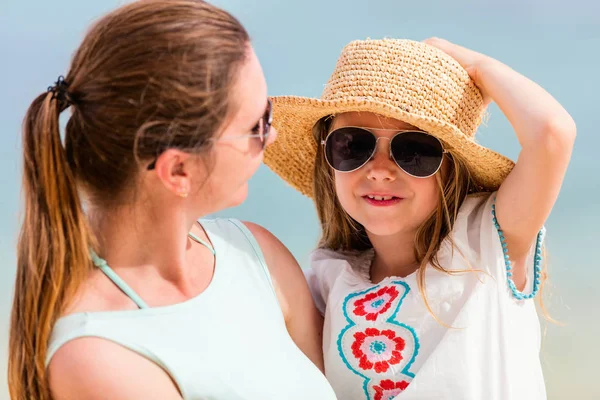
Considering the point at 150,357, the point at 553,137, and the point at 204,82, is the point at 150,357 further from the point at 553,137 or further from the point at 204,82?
the point at 553,137

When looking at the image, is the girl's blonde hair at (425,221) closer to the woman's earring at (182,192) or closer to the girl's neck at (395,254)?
the girl's neck at (395,254)

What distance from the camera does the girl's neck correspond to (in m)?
2.40

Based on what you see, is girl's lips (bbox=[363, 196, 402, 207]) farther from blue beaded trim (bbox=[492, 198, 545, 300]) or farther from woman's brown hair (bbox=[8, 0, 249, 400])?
woman's brown hair (bbox=[8, 0, 249, 400])

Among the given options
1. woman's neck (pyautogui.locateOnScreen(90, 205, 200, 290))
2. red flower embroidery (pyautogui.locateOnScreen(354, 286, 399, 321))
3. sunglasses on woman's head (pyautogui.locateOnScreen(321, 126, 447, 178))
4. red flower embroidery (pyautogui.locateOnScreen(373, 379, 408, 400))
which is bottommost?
red flower embroidery (pyautogui.locateOnScreen(373, 379, 408, 400))

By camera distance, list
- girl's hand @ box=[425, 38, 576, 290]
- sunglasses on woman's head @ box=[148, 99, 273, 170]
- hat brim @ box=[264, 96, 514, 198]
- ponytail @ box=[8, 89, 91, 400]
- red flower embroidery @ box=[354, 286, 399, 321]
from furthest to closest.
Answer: red flower embroidery @ box=[354, 286, 399, 321] → hat brim @ box=[264, 96, 514, 198] → girl's hand @ box=[425, 38, 576, 290] → sunglasses on woman's head @ box=[148, 99, 273, 170] → ponytail @ box=[8, 89, 91, 400]

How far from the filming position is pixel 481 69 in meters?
2.28

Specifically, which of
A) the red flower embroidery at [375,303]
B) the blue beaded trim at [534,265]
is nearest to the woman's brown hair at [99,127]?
the red flower embroidery at [375,303]

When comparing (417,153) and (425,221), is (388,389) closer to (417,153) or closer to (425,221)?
(425,221)

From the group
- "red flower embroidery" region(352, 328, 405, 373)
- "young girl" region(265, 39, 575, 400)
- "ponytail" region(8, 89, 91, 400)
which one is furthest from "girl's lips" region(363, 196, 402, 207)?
"ponytail" region(8, 89, 91, 400)

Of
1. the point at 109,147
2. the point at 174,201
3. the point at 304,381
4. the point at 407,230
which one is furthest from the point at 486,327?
the point at 109,147

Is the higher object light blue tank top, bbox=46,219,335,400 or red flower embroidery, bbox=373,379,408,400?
light blue tank top, bbox=46,219,335,400

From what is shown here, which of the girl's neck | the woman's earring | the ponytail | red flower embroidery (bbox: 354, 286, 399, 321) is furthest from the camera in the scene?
the girl's neck

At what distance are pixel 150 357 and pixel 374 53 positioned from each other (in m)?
1.23

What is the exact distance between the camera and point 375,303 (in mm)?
2305
